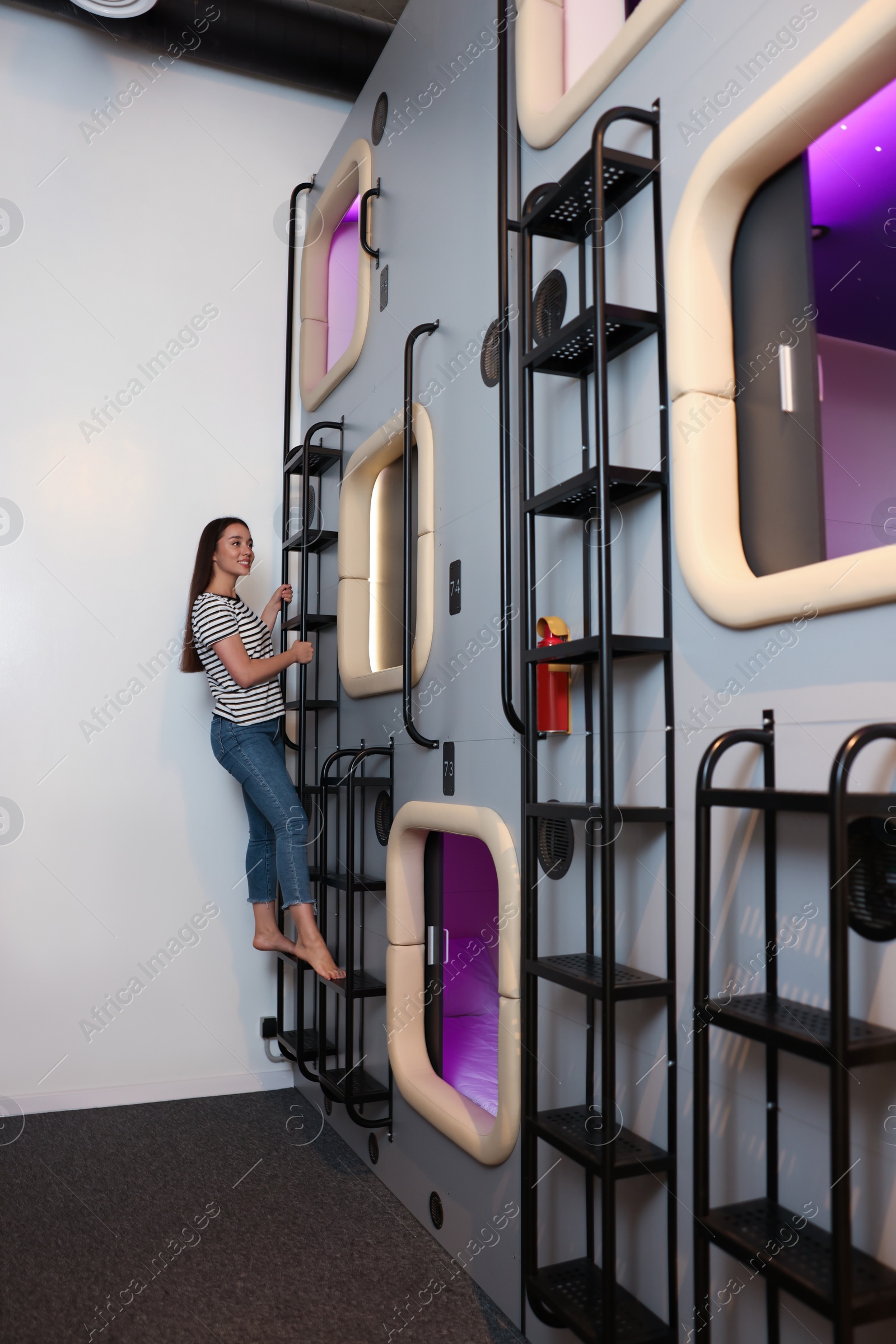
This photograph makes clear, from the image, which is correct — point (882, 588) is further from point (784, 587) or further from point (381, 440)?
point (381, 440)

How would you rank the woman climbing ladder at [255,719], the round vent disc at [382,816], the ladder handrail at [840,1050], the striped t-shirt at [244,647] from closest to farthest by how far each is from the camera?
the ladder handrail at [840,1050]
the round vent disc at [382,816]
the woman climbing ladder at [255,719]
the striped t-shirt at [244,647]

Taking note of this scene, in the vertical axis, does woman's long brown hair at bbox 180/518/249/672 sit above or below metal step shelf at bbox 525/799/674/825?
above

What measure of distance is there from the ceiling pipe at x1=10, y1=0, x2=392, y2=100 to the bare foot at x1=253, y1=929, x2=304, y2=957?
3513mm

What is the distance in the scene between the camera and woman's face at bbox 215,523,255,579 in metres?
3.67

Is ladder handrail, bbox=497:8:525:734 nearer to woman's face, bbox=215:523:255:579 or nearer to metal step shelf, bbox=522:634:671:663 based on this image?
metal step shelf, bbox=522:634:671:663

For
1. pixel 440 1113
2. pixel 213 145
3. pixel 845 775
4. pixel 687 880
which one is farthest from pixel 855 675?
pixel 213 145

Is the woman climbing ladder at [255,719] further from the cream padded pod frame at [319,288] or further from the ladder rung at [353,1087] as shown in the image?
the cream padded pod frame at [319,288]

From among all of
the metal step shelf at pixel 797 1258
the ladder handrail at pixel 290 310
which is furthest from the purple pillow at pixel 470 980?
the metal step shelf at pixel 797 1258

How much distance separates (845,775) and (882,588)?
307 millimetres

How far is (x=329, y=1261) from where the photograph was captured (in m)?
2.50

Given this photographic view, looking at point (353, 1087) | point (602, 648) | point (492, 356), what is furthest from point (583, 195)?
point (353, 1087)

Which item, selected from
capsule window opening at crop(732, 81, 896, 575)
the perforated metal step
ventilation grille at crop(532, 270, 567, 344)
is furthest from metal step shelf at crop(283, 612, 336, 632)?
the perforated metal step

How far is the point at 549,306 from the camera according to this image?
2234mm

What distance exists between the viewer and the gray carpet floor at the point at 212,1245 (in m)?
2.21
